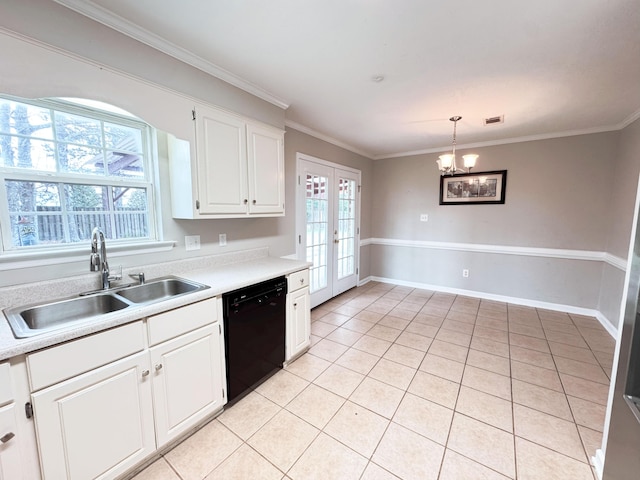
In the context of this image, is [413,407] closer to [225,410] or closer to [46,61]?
[225,410]

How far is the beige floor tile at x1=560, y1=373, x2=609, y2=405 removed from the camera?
1969 millimetres

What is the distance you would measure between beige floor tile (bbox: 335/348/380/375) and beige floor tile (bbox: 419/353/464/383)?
44 centimetres

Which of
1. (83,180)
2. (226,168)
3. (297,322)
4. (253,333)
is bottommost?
(297,322)

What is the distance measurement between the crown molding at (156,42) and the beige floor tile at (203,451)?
8.14 ft

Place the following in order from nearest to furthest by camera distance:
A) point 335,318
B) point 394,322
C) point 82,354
A: point 82,354, point 394,322, point 335,318

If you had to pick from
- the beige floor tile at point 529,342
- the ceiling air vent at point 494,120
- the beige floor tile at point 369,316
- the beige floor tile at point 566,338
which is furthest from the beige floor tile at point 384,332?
the ceiling air vent at point 494,120

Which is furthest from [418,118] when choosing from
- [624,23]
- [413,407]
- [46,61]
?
[46,61]

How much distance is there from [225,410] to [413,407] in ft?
4.38

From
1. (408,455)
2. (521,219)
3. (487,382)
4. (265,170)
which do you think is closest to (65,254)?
(265,170)

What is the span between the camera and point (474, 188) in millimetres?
4031

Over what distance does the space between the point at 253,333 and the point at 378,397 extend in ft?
3.48

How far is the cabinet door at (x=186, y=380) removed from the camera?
1.44 metres

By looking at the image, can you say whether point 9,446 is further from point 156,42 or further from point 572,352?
point 572,352

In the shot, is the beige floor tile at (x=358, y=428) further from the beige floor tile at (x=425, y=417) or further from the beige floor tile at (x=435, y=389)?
the beige floor tile at (x=435, y=389)
